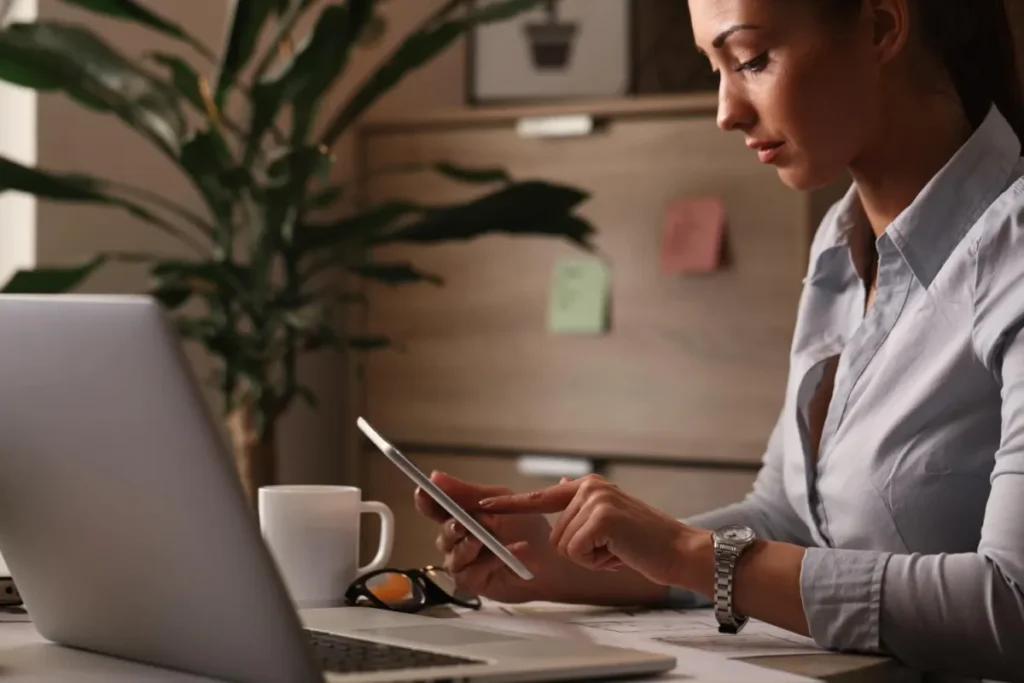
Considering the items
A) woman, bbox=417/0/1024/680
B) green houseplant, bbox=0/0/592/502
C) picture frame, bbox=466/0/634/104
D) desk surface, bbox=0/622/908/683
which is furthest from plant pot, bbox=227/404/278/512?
desk surface, bbox=0/622/908/683

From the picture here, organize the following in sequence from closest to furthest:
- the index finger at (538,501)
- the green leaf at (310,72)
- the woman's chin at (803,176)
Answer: the index finger at (538,501) → the woman's chin at (803,176) → the green leaf at (310,72)

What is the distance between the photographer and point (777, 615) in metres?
1.10

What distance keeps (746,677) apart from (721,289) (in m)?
1.51

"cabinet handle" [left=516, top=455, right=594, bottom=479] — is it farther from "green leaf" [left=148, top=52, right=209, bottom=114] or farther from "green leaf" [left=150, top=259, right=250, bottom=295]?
"green leaf" [left=148, top=52, right=209, bottom=114]

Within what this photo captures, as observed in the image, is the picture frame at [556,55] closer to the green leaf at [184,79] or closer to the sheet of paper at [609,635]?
the green leaf at [184,79]

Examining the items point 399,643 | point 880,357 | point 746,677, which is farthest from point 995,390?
point 399,643

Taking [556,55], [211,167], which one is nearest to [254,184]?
[211,167]

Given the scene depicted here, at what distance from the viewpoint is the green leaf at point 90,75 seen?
203 centimetres

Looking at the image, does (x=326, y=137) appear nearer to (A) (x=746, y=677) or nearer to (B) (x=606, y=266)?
(B) (x=606, y=266)

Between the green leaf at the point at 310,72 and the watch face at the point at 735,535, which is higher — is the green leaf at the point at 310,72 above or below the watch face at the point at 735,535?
above

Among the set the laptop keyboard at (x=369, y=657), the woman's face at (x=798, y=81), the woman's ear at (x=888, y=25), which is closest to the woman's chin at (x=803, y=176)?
the woman's face at (x=798, y=81)

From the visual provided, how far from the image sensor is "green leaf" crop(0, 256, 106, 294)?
6.72ft

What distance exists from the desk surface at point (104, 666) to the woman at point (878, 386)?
3 cm

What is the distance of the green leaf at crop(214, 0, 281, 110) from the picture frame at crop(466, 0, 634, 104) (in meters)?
0.75
